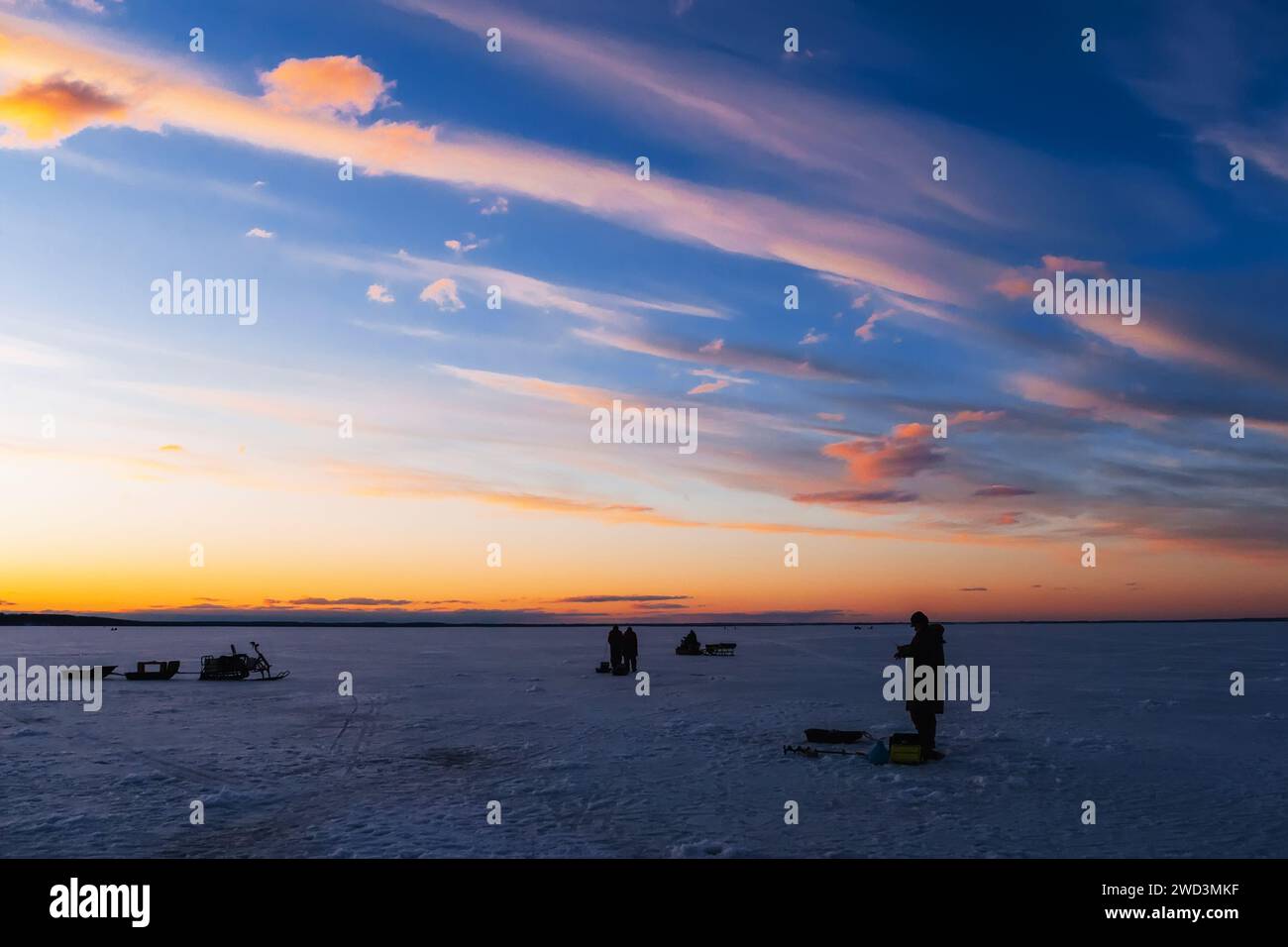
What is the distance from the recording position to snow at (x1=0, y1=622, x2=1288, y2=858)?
353 inches

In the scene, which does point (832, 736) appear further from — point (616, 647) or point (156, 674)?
point (156, 674)

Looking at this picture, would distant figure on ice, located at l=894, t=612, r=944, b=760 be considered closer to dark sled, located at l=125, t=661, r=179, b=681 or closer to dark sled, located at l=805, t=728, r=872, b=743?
dark sled, located at l=805, t=728, r=872, b=743

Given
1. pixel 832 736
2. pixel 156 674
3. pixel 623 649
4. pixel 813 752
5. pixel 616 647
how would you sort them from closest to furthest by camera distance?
1. pixel 813 752
2. pixel 832 736
3. pixel 623 649
4. pixel 616 647
5. pixel 156 674

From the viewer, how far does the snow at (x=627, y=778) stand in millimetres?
8961

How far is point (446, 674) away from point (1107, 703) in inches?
859

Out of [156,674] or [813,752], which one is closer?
[813,752]

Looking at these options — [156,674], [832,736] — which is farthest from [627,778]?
[156,674]

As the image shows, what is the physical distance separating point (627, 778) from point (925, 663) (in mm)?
4583

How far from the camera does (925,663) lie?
42.6ft

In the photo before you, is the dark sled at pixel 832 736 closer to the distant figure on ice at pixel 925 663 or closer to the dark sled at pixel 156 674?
the distant figure on ice at pixel 925 663

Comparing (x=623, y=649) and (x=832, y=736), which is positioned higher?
(x=832, y=736)
